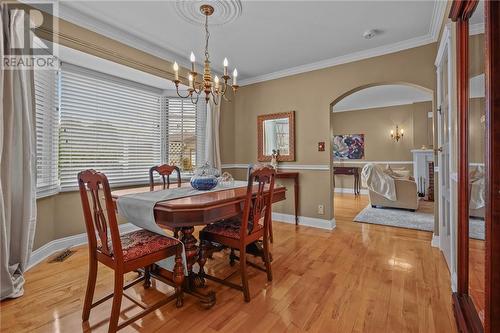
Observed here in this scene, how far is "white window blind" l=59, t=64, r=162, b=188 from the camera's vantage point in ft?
9.37

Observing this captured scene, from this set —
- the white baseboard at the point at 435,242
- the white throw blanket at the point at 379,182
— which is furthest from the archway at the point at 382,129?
the white baseboard at the point at 435,242

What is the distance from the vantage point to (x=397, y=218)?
3969 mm

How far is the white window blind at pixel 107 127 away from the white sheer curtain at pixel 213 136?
2.54 ft

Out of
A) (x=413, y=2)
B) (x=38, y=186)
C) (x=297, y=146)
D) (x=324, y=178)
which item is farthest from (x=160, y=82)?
(x=413, y=2)

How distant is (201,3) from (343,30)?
5.28 feet

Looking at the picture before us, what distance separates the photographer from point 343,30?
274 centimetres

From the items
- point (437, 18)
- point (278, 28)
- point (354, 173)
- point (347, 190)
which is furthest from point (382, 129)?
point (278, 28)

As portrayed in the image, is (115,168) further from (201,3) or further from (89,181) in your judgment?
(201,3)

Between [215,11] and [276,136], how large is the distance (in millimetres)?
2197

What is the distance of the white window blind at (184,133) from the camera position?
3.93m

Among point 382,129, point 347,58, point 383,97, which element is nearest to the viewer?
point 347,58

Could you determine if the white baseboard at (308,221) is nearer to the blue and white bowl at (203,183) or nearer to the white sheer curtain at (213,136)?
the white sheer curtain at (213,136)

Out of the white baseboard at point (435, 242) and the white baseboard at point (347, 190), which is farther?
the white baseboard at point (347, 190)

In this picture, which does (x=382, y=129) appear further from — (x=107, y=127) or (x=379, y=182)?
(x=107, y=127)
